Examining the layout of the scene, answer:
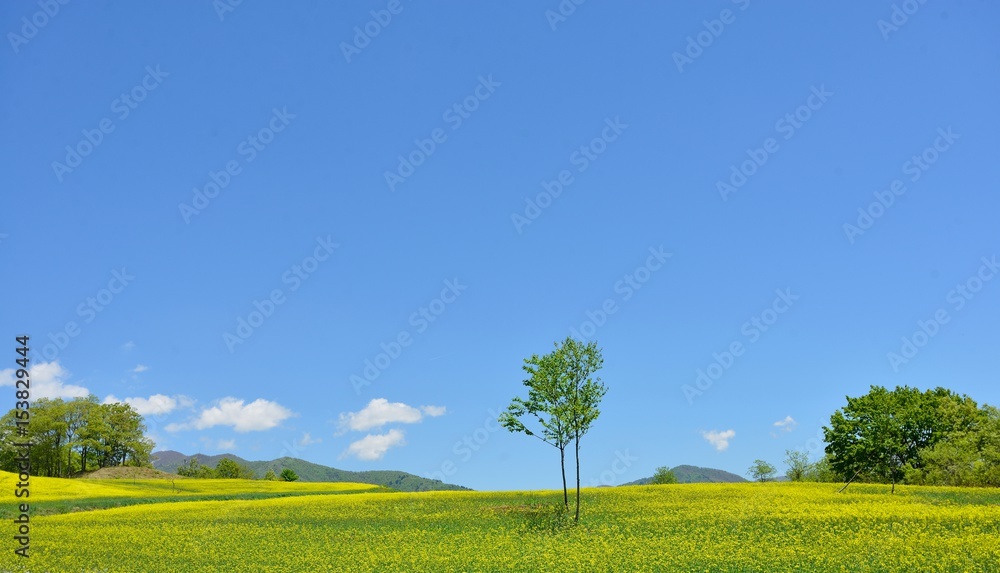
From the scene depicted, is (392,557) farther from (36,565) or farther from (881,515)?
(881,515)

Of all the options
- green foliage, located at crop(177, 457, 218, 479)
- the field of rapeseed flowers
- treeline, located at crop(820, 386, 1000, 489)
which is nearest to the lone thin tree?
the field of rapeseed flowers

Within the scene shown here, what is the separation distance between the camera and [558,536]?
3453 cm

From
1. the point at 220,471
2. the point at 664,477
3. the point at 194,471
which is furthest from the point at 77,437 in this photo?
the point at 664,477

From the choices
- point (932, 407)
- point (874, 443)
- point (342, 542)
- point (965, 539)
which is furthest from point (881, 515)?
point (932, 407)

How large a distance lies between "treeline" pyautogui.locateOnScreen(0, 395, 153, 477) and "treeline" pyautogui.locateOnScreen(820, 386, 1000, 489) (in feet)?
367

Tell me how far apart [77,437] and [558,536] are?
110776 mm

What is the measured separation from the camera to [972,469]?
6384 centimetres

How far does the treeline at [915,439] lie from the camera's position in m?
65.3

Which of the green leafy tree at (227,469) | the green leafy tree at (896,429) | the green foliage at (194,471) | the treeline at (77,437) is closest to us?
the green leafy tree at (896,429)

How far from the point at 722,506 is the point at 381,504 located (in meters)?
24.9

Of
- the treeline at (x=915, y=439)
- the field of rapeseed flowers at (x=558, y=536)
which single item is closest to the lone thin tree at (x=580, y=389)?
the field of rapeseed flowers at (x=558, y=536)

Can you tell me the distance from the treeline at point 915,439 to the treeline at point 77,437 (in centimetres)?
11200

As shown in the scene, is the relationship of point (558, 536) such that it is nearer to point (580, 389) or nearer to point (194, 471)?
point (580, 389)

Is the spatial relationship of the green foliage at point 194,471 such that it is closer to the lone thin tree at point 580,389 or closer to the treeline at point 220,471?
the treeline at point 220,471
